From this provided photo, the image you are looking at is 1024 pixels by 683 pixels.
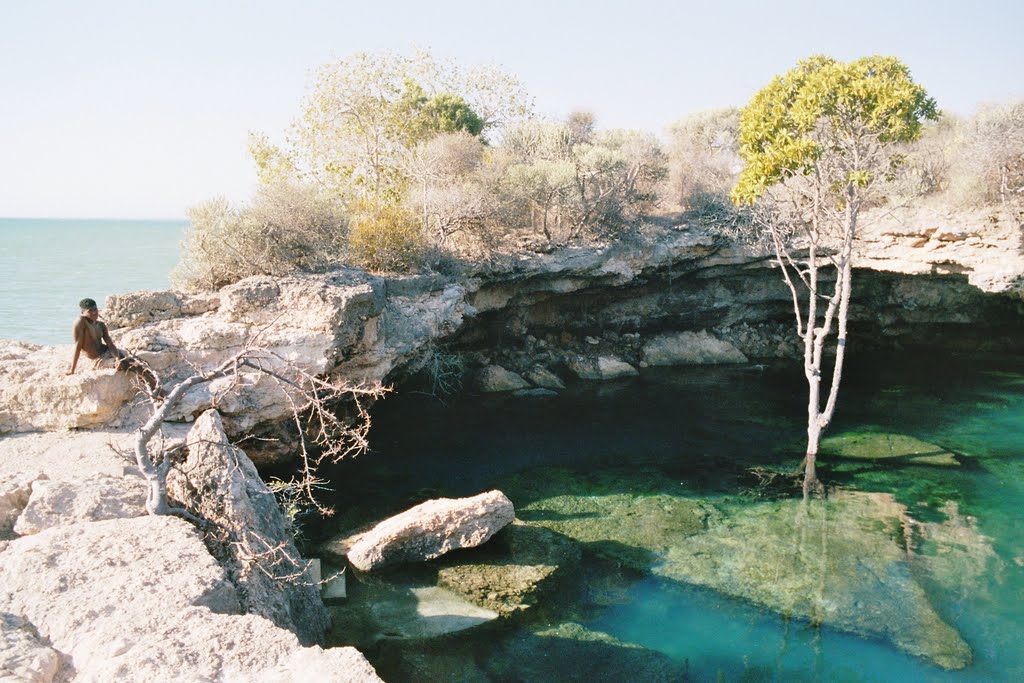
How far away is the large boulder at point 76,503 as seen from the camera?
7270 millimetres

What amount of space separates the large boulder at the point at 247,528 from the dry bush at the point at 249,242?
586cm

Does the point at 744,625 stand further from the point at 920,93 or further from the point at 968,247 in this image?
the point at 968,247

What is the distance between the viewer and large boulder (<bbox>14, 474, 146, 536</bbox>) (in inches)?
286

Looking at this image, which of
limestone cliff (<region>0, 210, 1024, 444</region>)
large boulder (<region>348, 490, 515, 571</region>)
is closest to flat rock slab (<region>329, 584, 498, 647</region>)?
large boulder (<region>348, 490, 515, 571</region>)

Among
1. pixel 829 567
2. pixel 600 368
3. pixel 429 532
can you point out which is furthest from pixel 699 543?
pixel 600 368

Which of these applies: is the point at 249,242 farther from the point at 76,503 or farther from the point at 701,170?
the point at 701,170

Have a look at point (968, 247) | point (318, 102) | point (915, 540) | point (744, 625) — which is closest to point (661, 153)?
point (968, 247)

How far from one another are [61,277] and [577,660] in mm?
59734

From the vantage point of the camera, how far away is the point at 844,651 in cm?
904

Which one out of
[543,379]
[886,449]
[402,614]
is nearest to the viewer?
[402,614]

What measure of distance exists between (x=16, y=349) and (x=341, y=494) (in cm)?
597

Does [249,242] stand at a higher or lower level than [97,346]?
higher

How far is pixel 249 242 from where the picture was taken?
1373cm

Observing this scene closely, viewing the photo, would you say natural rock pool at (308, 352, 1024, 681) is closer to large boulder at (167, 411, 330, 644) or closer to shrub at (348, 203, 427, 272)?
large boulder at (167, 411, 330, 644)
